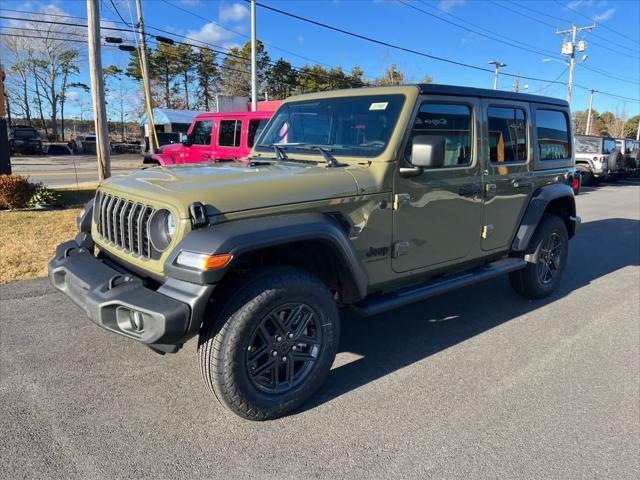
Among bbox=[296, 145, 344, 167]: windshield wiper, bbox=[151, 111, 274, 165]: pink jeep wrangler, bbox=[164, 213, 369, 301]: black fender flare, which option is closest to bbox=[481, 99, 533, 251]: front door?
bbox=[296, 145, 344, 167]: windshield wiper

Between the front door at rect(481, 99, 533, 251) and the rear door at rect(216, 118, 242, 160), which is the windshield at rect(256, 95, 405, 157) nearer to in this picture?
the front door at rect(481, 99, 533, 251)

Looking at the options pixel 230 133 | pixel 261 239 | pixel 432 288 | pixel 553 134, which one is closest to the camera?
pixel 261 239

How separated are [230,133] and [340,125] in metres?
7.50

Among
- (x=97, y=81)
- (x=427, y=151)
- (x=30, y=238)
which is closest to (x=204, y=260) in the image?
(x=427, y=151)

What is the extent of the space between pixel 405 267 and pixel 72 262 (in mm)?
2277

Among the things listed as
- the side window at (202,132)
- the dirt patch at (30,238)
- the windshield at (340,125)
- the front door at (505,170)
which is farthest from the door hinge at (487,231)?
the side window at (202,132)

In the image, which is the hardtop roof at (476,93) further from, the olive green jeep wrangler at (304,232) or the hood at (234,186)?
the hood at (234,186)

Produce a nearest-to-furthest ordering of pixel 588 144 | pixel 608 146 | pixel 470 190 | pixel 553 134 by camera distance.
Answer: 1. pixel 470 190
2. pixel 553 134
3. pixel 588 144
4. pixel 608 146

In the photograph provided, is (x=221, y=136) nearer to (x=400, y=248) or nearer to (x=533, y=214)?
(x=533, y=214)

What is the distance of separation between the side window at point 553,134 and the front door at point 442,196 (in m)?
1.20

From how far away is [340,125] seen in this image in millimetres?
3689

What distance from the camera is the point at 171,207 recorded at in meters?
2.62

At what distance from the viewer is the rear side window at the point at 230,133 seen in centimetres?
1050

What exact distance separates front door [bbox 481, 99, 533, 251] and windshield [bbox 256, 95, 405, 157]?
1.08 m
